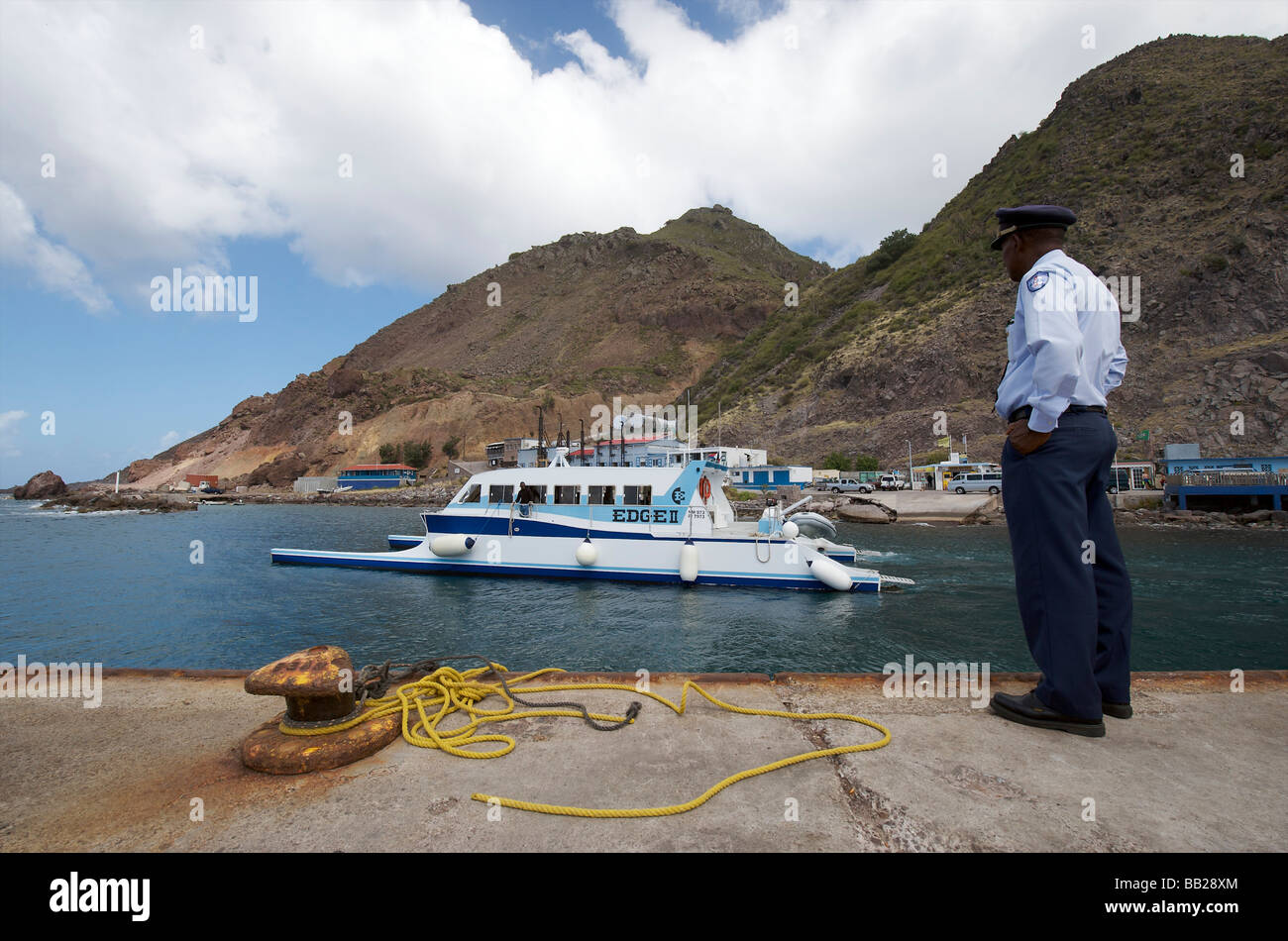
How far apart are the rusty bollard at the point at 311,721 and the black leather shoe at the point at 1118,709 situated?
13.9ft

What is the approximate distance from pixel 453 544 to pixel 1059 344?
18248mm

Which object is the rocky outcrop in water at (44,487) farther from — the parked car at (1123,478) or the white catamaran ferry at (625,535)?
the parked car at (1123,478)

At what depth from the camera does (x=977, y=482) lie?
39656mm

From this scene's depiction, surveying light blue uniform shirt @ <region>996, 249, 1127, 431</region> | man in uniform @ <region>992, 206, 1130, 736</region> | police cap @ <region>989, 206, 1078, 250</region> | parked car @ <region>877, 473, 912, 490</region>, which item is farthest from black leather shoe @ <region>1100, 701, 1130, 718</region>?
parked car @ <region>877, 473, 912, 490</region>

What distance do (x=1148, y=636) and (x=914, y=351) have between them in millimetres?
49552

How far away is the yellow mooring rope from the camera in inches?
101

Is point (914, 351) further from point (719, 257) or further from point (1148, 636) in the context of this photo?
point (719, 257)

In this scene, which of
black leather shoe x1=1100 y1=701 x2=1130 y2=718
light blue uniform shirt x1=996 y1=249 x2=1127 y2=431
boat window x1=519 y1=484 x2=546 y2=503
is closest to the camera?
light blue uniform shirt x1=996 y1=249 x2=1127 y2=431

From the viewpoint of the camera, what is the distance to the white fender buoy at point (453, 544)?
18812 mm

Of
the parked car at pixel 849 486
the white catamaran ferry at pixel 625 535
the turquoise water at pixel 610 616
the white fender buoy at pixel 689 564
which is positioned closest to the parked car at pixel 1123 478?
the turquoise water at pixel 610 616

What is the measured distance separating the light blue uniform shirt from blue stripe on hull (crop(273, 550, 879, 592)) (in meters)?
13.7
